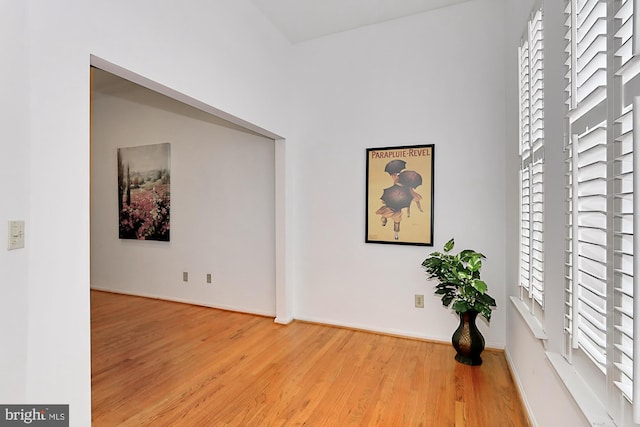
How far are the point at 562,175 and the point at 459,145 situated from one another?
5.58ft

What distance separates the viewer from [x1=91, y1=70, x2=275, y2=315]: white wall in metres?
3.93

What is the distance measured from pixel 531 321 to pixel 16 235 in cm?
265

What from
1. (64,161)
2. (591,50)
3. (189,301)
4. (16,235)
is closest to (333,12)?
(591,50)

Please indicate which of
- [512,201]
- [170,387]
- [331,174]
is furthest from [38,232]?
[512,201]

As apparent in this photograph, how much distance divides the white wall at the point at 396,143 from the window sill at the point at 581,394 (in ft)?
5.49

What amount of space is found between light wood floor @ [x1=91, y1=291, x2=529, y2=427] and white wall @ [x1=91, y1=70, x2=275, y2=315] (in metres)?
0.74

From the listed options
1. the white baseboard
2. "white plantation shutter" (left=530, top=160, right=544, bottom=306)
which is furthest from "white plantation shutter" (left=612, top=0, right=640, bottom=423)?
the white baseboard

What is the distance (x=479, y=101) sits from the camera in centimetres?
299

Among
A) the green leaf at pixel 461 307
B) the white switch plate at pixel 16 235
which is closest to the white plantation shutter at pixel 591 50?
the green leaf at pixel 461 307

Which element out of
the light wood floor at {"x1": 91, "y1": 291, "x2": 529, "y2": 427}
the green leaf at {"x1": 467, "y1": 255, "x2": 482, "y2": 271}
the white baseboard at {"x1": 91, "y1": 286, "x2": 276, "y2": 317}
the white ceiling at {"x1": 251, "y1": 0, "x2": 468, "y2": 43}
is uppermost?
the white ceiling at {"x1": 251, "y1": 0, "x2": 468, "y2": 43}

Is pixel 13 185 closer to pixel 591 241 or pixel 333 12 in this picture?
pixel 591 241

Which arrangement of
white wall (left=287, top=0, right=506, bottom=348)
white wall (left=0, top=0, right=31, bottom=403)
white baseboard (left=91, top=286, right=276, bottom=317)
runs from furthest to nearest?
white baseboard (left=91, top=286, right=276, bottom=317), white wall (left=287, top=0, right=506, bottom=348), white wall (left=0, top=0, right=31, bottom=403)

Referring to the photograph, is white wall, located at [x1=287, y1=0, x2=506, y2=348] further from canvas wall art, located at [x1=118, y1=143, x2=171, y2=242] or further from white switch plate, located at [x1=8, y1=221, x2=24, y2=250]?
white switch plate, located at [x1=8, y1=221, x2=24, y2=250]

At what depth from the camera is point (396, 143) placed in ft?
10.8
